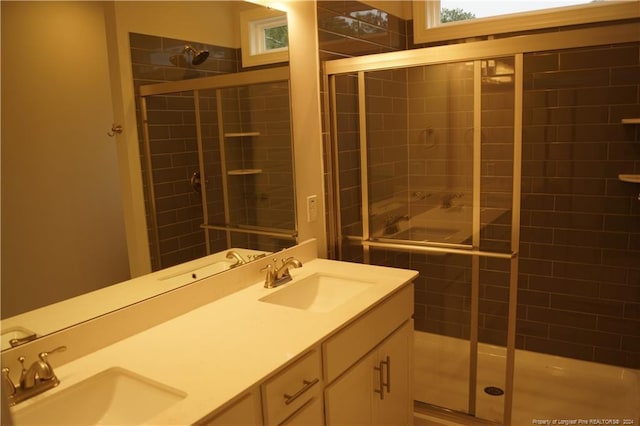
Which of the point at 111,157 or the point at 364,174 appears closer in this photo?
the point at 111,157

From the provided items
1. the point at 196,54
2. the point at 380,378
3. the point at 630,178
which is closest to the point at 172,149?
the point at 196,54

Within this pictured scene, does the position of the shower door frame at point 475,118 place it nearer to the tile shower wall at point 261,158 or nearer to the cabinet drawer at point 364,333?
the tile shower wall at point 261,158

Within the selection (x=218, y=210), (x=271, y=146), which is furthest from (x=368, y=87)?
(x=218, y=210)

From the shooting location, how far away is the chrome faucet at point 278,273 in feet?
6.59

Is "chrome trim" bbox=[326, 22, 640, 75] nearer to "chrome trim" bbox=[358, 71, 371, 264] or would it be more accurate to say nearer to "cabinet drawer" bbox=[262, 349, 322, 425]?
"chrome trim" bbox=[358, 71, 371, 264]

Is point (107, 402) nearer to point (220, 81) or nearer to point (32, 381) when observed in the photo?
point (32, 381)

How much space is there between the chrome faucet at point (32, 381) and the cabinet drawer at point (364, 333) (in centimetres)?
76

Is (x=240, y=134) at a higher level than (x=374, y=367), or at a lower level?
higher

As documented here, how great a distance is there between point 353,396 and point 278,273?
581 mm

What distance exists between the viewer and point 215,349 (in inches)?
56.1

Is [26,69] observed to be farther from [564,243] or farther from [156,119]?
[564,243]

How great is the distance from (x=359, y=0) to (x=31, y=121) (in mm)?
2000

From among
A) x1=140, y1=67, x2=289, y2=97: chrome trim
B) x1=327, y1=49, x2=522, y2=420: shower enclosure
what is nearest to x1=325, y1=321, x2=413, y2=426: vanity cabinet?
x1=327, y1=49, x2=522, y2=420: shower enclosure

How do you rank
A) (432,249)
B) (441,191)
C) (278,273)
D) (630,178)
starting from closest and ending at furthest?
(278,273) → (432,249) → (630,178) → (441,191)
